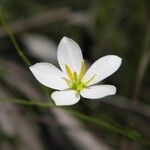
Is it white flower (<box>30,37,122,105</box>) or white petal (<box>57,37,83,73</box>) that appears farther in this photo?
white petal (<box>57,37,83,73</box>)

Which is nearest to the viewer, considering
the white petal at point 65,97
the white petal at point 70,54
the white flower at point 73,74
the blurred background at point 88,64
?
the white petal at point 65,97

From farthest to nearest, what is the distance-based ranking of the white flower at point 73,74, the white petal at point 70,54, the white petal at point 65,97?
1. the white petal at point 70,54
2. the white flower at point 73,74
3. the white petal at point 65,97

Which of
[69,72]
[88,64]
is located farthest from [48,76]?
[88,64]

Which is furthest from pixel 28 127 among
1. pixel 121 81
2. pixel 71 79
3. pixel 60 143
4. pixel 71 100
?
pixel 71 100

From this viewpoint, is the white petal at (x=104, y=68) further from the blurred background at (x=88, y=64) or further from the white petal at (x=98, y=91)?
the blurred background at (x=88, y=64)

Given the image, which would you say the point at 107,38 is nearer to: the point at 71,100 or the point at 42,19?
the point at 42,19

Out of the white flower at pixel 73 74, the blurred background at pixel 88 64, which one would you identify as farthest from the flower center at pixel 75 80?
the blurred background at pixel 88 64

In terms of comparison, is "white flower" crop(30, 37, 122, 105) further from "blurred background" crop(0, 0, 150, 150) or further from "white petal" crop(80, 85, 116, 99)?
"blurred background" crop(0, 0, 150, 150)

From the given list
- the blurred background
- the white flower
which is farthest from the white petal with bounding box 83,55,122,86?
the blurred background
